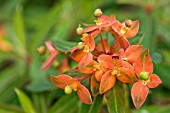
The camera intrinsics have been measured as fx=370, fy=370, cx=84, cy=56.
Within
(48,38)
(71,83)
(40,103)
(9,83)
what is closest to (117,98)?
(71,83)

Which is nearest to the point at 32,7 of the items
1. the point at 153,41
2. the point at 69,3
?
the point at 69,3

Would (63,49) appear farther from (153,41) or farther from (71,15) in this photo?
(71,15)

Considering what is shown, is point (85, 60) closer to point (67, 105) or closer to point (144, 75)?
point (144, 75)

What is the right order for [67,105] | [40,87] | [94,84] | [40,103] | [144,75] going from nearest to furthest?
[144,75] → [94,84] → [67,105] → [40,87] → [40,103]

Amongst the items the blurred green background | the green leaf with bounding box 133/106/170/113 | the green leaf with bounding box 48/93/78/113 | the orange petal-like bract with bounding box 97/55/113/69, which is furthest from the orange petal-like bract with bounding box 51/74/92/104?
the green leaf with bounding box 133/106/170/113

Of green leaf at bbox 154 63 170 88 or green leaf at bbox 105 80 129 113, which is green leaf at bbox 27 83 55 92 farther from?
green leaf at bbox 154 63 170 88
